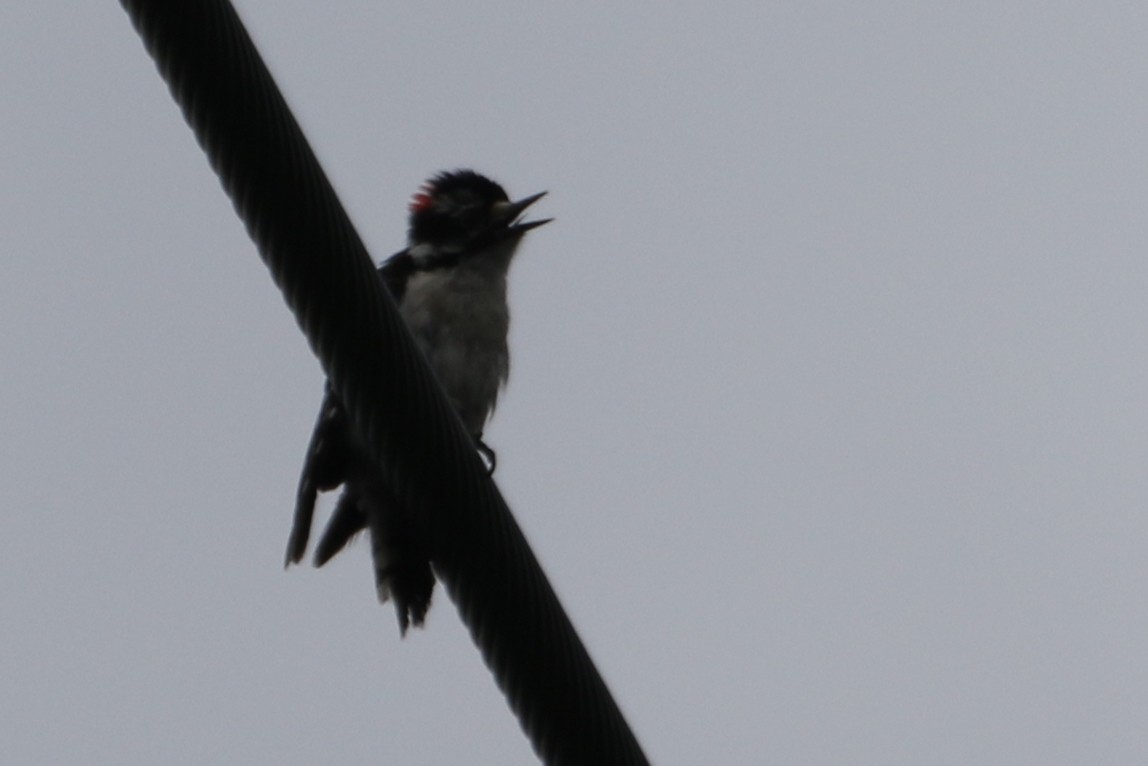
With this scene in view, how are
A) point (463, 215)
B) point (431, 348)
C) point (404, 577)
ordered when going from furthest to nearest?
1. point (463, 215)
2. point (431, 348)
3. point (404, 577)

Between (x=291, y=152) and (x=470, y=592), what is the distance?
0.90m

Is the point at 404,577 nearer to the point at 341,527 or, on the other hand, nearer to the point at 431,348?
the point at 341,527

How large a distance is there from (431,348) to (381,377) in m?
3.21

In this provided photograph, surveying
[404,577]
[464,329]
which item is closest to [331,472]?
[404,577]

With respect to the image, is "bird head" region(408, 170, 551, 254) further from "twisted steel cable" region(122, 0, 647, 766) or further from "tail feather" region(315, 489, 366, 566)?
"twisted steel cable" region(122, 0, 647, 766)

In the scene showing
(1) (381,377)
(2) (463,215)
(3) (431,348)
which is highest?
(2) (463,215)

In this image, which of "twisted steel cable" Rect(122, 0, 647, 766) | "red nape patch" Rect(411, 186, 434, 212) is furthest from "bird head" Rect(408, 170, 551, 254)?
"twisted steel cable" Rect(122, 0, 647, 766)

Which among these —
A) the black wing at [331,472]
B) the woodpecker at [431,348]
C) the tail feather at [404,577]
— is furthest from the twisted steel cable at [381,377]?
the black wing at [331,472]

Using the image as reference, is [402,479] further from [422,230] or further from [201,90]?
[422,230]

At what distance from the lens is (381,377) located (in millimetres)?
2986

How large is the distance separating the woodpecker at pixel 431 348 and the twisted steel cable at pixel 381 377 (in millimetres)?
1982

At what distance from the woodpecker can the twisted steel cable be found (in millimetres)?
1982

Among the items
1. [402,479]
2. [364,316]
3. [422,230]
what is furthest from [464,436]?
[422,230]

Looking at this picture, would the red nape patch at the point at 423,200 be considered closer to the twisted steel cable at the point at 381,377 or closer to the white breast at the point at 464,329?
the white breast at the point at 464,329
